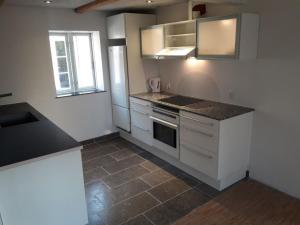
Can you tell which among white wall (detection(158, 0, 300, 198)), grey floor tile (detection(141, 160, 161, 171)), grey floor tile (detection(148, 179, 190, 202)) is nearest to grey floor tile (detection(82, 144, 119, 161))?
grey floor tile (detection(141, 160, 161, 171))

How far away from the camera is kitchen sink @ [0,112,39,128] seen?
9.84 ft

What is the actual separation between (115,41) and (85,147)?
6.49ft

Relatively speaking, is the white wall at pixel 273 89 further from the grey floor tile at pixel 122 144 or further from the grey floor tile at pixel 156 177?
the grey floor tile at pixel 122 144

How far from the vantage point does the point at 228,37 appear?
2787 millimetres

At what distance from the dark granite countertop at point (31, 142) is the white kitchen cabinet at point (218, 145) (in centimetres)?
152

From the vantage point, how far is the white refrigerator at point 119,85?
4.05 metres

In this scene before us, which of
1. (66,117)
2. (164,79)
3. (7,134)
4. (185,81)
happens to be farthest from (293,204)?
(66,117)

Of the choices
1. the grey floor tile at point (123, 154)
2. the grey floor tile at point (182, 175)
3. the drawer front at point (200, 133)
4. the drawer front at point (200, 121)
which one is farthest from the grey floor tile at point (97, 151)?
the drawer front at point (200, 121)

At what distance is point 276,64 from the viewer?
2.67 m

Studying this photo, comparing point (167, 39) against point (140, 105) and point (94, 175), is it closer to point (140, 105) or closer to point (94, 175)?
point (140, 105)

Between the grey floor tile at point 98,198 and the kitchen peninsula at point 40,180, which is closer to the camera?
the kitchen peninsula at point 40,180

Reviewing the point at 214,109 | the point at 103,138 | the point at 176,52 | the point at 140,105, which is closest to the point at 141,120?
the point at 140,105

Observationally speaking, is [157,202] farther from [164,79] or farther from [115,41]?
[115,41]

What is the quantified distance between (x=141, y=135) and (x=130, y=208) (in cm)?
155
